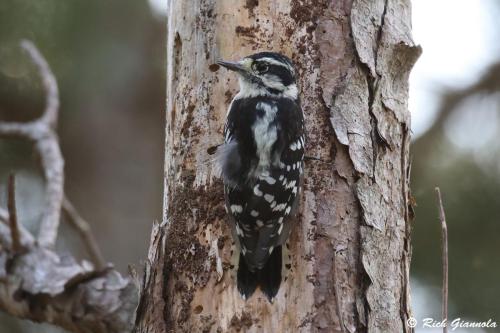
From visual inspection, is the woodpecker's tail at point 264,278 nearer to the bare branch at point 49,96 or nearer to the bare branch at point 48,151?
the bare branch at point 48,151

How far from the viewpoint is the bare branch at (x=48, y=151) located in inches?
147

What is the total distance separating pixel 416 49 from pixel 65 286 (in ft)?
6.23

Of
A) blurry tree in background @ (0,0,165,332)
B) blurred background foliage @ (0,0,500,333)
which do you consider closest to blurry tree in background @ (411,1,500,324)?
blurred background foliage @ (0,0,500,333)

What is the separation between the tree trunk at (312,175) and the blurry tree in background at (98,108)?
118 inches

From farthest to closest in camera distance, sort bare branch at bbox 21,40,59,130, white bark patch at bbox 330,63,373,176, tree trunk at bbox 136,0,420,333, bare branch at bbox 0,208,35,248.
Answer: bare branch at bbox 21,40,59,130 → bare branch at bbox 0,208,35,248 → white bark patch at bbox 330,63,373,176 → tree trunk at bbox 136,0,420,333

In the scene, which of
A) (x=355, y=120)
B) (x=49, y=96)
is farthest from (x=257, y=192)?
(x=49, y=96)

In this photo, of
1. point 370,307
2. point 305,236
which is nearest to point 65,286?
point 305,236

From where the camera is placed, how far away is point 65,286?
3521mm

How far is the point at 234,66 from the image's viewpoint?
3248 mm

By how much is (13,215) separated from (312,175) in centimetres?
133

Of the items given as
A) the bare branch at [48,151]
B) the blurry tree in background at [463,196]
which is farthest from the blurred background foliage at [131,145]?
the bare branch at [48,151]

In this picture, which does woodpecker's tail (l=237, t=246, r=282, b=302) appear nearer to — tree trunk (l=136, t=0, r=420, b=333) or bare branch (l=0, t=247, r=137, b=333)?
tree trunk (l=136, t=0, r=420, b=333)

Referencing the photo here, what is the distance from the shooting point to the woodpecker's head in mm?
3248

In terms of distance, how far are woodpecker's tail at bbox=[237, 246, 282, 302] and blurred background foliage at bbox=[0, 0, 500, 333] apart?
2.74m
